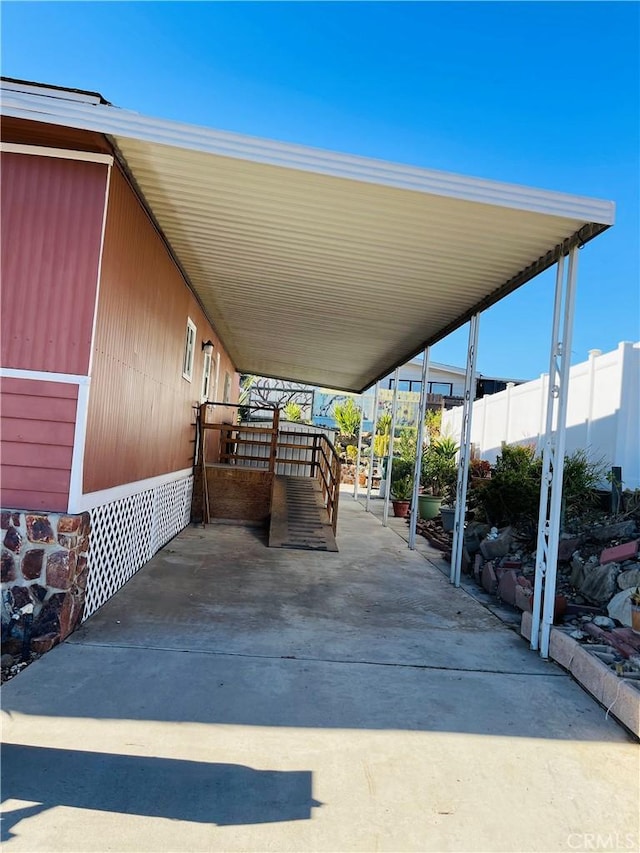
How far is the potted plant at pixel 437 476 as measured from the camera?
12.6m

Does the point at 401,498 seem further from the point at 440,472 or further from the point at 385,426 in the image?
the point at 385,426

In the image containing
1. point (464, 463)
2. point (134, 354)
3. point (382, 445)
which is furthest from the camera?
point (382, 445)

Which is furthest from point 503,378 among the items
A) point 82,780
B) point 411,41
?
point 82,780

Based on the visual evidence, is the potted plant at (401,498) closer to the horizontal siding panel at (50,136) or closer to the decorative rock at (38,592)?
the decorative rock at (38,592)

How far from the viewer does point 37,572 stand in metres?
4.09

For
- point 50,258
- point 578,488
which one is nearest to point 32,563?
point 50,258

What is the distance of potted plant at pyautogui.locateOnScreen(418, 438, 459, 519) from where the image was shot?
1256 cm

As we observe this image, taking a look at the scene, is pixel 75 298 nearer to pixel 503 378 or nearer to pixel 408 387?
pixel 408 387

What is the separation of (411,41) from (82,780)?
9.81m

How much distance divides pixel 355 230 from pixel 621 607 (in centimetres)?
391

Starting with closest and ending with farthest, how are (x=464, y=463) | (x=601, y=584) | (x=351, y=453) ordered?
(x=601, y=584), (x=464, y=463), (x=351, y=453)

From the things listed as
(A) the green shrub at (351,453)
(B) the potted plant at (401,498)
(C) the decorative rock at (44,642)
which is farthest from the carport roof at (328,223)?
(A) the green shrub at (351,453)

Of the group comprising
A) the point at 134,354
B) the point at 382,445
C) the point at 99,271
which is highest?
the point at 99,271

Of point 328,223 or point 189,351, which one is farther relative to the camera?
point 189,351
